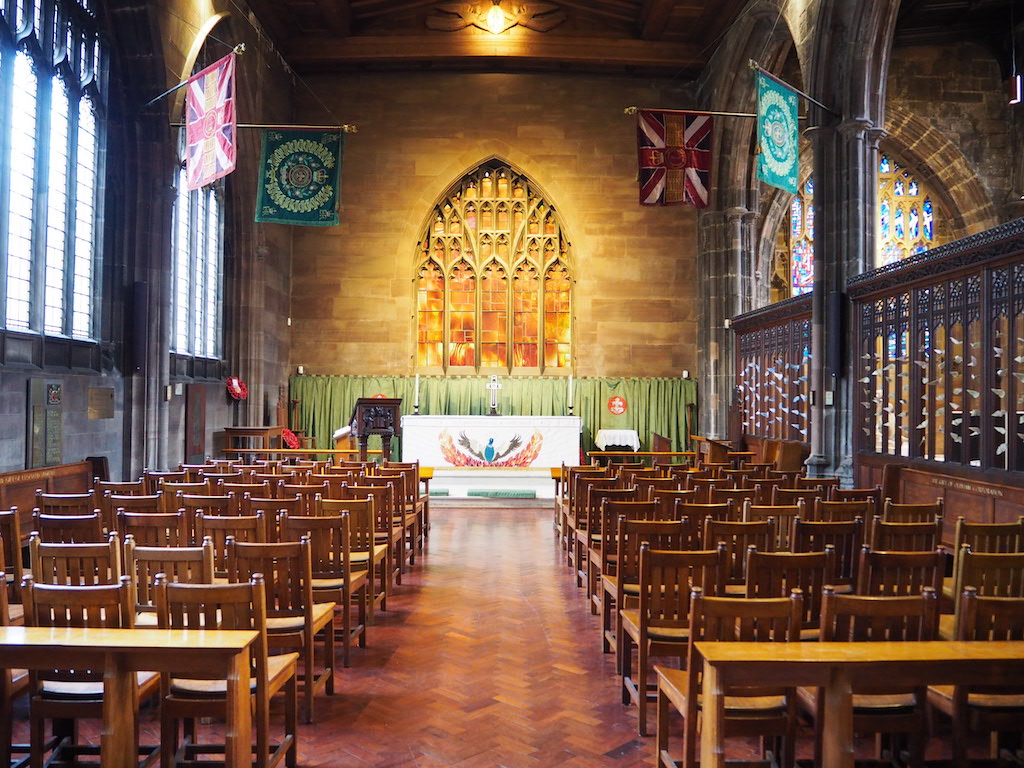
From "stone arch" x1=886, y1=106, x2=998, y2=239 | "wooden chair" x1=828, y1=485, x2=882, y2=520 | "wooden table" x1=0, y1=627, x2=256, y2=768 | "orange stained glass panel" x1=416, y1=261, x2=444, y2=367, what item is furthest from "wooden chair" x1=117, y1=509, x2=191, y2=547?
"stone arch" x1=886, y1=106, x2=998, y2=239

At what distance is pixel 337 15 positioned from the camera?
16.1 meters

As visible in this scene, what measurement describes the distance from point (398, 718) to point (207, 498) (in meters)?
2.44

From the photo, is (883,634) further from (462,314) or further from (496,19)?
(496,19)

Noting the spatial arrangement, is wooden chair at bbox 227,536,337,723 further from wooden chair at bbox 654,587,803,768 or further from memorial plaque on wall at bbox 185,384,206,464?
memorial plaque on wall at bbox 185,384,206,464

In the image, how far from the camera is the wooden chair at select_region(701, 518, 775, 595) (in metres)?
4.45

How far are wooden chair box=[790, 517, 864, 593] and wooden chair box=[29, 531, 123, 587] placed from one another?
3.71 m

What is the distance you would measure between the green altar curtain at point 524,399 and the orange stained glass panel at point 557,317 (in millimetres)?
740

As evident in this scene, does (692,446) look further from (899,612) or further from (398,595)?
(899,612)

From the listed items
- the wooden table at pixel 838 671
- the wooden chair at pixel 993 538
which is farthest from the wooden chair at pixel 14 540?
the wooden chair at pixel 993 538

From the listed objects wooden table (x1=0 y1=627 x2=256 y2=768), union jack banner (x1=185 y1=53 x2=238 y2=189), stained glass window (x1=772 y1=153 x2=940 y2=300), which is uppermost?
stained glass window (x1=772 y1=153 x2=940 y2=300)

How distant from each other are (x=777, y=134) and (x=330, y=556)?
812 cm

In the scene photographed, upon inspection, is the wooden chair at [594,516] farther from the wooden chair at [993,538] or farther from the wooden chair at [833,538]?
the wooden chair at [993,538]

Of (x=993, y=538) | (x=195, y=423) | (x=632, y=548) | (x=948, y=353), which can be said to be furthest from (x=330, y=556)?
(x=195, y=423)

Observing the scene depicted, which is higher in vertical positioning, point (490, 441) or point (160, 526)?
point (490, 441)
